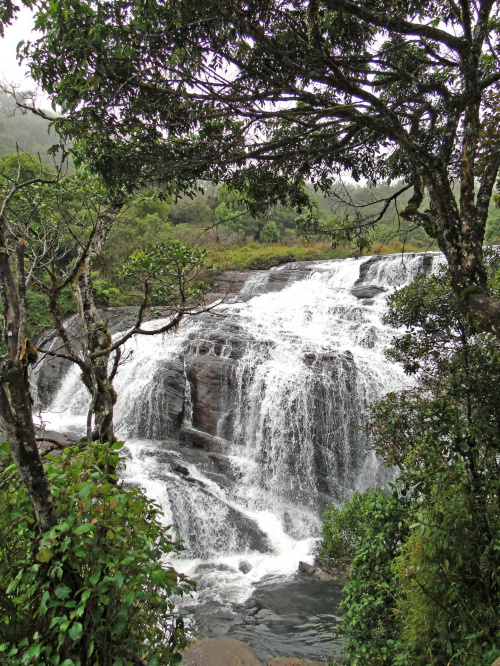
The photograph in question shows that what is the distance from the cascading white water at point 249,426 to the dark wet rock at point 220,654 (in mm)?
1581

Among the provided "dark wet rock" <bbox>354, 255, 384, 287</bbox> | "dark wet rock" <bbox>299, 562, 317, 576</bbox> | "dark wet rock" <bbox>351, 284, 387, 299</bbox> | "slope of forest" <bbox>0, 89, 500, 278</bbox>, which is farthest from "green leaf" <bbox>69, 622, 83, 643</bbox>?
"dark wet rock" <bbox>354, 255, 384, 287</bbox>

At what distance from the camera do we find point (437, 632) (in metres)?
3.19

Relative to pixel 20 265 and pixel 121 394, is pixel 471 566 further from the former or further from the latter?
pixel 121 394

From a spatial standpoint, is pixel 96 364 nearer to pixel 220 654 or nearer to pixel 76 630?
pixel 76 630

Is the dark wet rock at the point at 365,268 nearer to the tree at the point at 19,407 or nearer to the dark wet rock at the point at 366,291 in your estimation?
the dark wet rock at the point at 366,291

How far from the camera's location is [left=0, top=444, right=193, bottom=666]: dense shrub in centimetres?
188

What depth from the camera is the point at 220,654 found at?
5.03 metres

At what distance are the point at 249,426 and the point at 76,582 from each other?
9.53 meters

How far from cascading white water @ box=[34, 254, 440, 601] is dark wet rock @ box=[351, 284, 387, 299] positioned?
1655mm

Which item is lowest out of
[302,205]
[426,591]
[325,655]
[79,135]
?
[325,655]

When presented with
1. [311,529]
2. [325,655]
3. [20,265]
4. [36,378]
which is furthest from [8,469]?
[36,378]

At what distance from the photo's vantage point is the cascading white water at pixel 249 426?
8.55m

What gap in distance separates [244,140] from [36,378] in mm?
13400

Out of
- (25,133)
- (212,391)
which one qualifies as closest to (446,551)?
Answer: (212,391)
